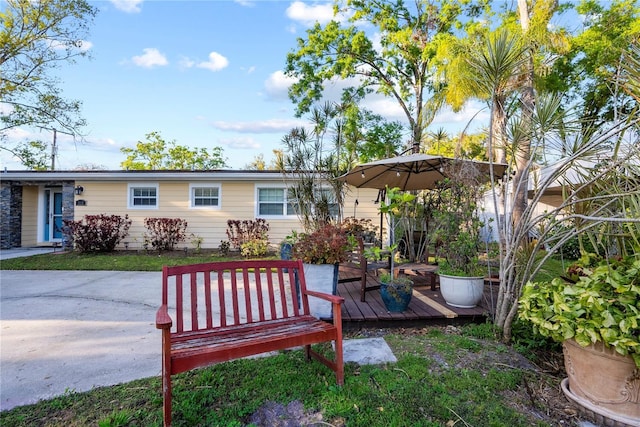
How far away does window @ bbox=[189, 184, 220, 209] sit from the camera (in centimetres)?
995

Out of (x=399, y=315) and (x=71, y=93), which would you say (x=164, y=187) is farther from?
(x=399, y=315)

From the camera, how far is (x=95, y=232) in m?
9.21

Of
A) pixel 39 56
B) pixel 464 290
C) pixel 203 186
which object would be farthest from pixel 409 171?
pixel 39 56

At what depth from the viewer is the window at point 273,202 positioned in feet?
32.1

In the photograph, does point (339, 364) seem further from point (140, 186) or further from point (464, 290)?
point (140, 186)

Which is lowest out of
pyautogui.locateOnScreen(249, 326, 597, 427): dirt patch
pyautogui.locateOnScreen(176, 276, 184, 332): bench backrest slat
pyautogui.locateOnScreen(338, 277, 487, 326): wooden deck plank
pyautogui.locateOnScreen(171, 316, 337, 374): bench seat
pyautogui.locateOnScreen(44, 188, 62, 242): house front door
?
pyautogui.locateOnScreen(249, 326, 597, 427): dirt patch

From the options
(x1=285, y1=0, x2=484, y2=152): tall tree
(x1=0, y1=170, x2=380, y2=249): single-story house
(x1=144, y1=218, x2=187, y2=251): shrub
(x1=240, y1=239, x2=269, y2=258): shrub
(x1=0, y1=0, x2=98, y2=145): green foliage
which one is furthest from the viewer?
(x1=285, y1=0, x2=484, y2=152): tall tree

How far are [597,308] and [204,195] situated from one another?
970 cm

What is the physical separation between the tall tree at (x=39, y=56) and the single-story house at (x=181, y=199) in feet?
7.39

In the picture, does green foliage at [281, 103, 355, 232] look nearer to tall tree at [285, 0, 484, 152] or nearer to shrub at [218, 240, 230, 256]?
shrub at [218, 240, 230, 256]

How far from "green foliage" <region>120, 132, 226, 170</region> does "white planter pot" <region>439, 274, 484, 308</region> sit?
97.5ft

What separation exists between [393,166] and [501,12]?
11.6 metres

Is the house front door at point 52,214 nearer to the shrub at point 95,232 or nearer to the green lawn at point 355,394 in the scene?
the shrub at point 95,232

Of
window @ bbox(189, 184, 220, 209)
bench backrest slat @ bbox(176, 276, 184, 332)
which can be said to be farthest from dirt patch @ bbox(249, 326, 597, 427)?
window @ bbox(189, 184, 220, 209)
